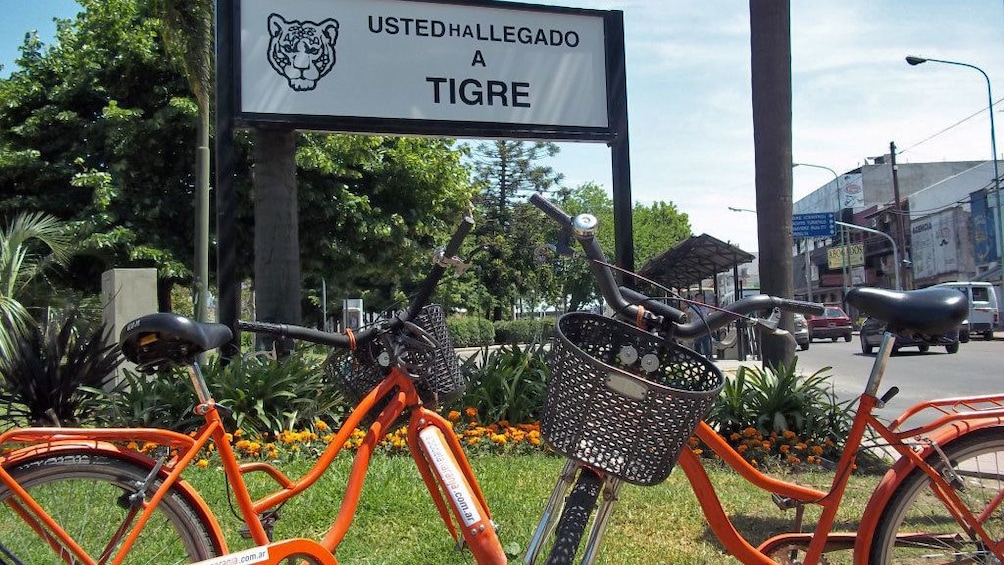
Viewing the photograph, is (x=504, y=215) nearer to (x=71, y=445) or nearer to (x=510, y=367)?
(x=510, y=367)

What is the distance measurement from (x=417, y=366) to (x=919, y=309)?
1.65 meters

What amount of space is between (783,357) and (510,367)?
230 cm

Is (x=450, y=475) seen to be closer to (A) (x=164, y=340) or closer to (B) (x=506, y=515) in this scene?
(A) (x=164, y=340)

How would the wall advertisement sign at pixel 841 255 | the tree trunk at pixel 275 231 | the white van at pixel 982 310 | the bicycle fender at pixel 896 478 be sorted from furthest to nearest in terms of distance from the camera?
1. the wall advertisement sign at pixel 841 255
2. the white van at pixel 982 310
3. the tree trunk at pixel 275 231
4. the bicycle fender at pixel 896 478

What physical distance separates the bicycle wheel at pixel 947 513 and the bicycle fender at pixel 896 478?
0.05ft

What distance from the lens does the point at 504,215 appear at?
44.3 m

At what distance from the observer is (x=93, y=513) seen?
238 centimetres

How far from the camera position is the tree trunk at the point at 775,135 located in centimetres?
667

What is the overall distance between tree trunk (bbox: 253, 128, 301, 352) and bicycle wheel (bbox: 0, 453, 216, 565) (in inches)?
180

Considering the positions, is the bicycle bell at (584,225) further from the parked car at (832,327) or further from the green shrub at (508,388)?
the parked car at (832,327)

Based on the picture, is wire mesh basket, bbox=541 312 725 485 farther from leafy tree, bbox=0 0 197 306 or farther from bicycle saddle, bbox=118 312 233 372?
leafy tree, bbox=0 0 197 306

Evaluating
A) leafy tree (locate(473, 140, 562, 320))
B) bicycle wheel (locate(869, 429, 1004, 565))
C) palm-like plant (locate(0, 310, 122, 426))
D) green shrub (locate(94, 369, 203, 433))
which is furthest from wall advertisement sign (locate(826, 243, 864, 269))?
bicycle wheel (locate(869, 429, 1004, 565))

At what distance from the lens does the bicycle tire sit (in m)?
2.09

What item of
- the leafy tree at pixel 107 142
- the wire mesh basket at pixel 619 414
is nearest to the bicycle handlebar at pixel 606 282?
the wire mesh basket at pixel 619 414
